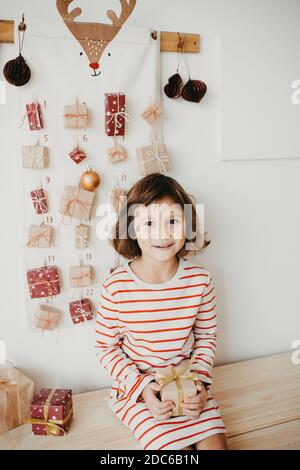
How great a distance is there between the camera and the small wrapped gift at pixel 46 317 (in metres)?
1.21

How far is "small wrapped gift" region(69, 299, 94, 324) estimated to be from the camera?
1.25m

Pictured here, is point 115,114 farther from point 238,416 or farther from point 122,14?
point 238,416

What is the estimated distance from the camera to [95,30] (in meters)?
1.17

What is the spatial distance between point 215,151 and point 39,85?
0.58 m

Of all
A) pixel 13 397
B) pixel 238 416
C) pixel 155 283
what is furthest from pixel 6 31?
pixel 238 416

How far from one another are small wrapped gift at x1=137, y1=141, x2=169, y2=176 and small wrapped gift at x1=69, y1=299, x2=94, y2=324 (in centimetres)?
42

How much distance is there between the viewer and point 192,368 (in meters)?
1.12

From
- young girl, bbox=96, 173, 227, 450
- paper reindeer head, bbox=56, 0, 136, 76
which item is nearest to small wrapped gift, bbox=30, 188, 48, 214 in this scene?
young girl, bbox=96, 173, 227, 450

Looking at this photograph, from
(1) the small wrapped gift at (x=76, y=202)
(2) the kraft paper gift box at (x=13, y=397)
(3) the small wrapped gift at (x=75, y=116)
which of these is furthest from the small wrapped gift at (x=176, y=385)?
(3) the small wrapped gift at (x=75, y=116)

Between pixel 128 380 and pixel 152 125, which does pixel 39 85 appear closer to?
pixel 152 125

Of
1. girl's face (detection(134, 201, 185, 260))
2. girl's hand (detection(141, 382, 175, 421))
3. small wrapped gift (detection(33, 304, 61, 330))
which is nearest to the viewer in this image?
girl's hand (detection(141, 382, 175, 421))

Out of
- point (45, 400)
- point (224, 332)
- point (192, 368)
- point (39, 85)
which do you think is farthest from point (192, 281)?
point (39, 85)

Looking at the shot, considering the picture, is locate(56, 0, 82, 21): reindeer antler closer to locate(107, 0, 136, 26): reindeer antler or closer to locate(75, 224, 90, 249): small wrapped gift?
locate(107, 0, 136, 26): reindeer antler

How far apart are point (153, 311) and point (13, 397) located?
44cm
